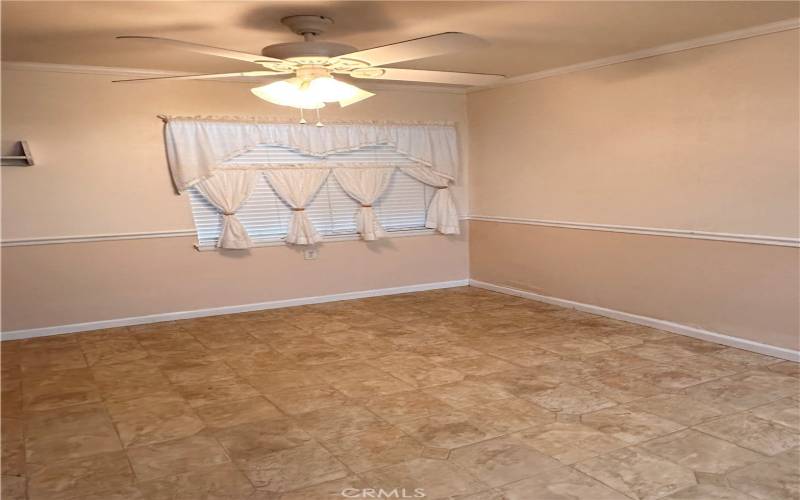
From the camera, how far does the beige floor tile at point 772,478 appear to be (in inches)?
94.3

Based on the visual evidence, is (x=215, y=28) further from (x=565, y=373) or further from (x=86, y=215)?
(x=565, y=373)

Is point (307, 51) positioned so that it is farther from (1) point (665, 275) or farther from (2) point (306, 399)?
(1) point (665, 275)

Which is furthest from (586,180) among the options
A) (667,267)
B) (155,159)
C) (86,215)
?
(86,215)

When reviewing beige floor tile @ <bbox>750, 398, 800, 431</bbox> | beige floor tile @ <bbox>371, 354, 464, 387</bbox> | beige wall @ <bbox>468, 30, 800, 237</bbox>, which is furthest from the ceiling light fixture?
beige floor tile @ <bbox>750, 398, 800, 431</bbox>

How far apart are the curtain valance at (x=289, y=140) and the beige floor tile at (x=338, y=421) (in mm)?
2865

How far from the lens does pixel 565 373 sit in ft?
12.6

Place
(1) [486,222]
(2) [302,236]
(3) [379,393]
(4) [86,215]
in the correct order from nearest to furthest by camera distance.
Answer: (3) [379,393] → (4) [86,215] → (2) [302,236] → (1) [486,222]

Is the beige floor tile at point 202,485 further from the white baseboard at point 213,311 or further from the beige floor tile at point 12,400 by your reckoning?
the white baseboard at point 213,311

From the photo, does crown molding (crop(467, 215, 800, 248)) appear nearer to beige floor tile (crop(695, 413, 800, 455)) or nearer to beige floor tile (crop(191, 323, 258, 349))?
beige floor tile (crop(695, 413, 800, 455))

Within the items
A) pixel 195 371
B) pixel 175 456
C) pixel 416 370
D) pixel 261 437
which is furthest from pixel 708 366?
pixel 195 371

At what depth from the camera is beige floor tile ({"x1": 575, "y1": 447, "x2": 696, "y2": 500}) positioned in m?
2.44

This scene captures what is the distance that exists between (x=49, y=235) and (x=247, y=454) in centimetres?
317

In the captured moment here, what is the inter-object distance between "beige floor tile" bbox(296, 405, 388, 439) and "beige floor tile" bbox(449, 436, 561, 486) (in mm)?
513

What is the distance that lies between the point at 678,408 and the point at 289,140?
3.98 m
